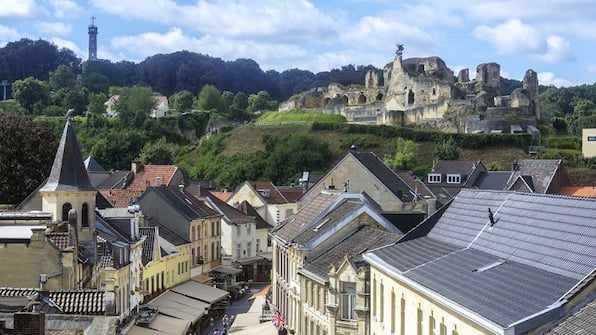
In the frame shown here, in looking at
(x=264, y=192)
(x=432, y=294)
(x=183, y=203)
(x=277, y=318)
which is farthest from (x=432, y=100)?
(x=432, y=294)

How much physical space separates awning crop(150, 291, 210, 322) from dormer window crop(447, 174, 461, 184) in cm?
4753

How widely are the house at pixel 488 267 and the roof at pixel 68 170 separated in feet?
47.7

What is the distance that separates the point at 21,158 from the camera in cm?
6025

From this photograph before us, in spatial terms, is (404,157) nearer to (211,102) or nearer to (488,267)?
(211,102)

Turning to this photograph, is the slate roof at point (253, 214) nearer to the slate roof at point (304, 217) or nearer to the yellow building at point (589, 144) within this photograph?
the slate roof at point (304, 217)

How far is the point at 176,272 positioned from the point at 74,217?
22.0 meters

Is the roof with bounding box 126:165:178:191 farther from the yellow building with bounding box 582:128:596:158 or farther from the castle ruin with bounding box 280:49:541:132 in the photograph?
the castle ruin with bounding box 280:49:541:132

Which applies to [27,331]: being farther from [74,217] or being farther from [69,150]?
[69,150]

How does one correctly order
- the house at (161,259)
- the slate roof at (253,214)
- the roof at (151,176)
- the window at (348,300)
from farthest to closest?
the slate roof at (253,214) < the roof at (151,176) < the house at (161,259) < the window at (348,300)

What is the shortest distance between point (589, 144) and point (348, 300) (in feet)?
278

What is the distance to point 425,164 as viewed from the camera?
11450 cm

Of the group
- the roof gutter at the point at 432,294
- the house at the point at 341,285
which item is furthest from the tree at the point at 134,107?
the roof gutter at the point at 432,294

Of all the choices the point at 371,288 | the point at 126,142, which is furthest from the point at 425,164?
the point at 371,288

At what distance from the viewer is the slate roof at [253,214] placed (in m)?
78.6
